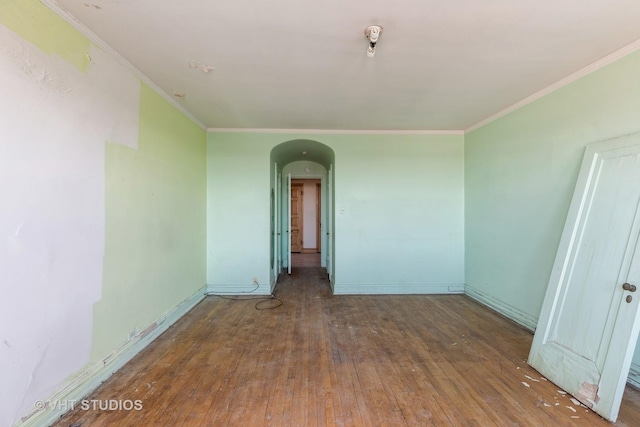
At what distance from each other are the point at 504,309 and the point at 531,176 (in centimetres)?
165

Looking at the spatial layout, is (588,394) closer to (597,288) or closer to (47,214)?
(597,288)

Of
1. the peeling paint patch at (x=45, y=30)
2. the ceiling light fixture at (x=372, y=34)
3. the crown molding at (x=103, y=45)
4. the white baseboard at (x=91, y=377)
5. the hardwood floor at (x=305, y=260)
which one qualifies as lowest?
the hardwood floor at (x=305, y=260)

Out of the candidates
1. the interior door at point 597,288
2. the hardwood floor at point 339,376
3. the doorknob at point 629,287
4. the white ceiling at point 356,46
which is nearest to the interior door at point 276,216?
the hardwood floor at point 339,376

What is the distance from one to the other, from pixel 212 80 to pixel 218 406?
2.73 metres

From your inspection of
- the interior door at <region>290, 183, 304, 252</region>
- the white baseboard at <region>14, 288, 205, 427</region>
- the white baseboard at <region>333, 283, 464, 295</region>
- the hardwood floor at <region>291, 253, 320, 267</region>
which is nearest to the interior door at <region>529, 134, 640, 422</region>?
the white baseboard at <region>333, 283, 464, 295</region>

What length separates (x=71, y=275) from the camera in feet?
5.90

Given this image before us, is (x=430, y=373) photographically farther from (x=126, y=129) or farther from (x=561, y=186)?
(x=126, y=129)

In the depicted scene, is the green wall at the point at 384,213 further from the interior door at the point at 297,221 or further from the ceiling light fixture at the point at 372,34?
the interior door at the point at 297,221

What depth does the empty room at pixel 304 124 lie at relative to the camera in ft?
5.39

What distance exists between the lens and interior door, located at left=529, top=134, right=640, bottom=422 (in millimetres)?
1806

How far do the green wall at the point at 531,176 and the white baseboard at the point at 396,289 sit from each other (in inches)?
13.2

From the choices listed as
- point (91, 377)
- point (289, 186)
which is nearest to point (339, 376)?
point (91, 377)

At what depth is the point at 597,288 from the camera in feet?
6.72

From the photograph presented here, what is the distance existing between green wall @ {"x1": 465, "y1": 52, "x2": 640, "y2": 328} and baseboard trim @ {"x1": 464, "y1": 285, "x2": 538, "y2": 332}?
0.01m
